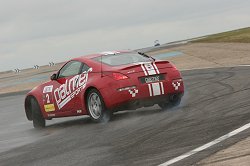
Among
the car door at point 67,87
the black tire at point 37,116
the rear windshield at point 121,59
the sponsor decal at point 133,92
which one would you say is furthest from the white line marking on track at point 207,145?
the black tire at point 37,116

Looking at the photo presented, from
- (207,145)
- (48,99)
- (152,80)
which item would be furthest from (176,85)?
(207,145)

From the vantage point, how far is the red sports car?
34.0 feet

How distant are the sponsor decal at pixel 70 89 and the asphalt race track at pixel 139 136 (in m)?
0.63

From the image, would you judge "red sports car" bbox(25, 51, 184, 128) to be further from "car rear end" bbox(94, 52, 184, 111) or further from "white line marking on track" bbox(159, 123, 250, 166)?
"white line marking on track" bbox(159, 123, 250, 166)

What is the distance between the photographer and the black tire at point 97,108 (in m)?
10.6

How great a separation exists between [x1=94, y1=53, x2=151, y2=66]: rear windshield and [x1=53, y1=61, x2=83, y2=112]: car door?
59 centimetres

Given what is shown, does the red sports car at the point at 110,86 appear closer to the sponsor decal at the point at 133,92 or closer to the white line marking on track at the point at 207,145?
the sponsor decal at the point at 133,92

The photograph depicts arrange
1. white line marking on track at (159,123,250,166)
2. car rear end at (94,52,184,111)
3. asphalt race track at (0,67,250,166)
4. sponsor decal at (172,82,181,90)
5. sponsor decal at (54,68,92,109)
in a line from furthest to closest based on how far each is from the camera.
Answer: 1. sponsor decal at (54,68,92,109)
2. sponsor decal at (172,82,181,90)
3. car rear end at (94,52,184,111)
4. asphalt race track at (0,67,250,166)
5. white line marking on track at (159,123,250,166)

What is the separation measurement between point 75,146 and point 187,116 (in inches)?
91.9

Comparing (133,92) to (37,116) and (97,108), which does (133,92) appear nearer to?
(97,108)

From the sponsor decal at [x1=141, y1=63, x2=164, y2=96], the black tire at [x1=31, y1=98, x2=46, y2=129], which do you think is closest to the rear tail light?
the sponsor decal at [x1=141, y1=63, x2=164, y2=96]

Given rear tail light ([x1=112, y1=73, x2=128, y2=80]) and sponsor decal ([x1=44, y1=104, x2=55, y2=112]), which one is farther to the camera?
sponsor decal ([x1=44, y1=104, x2=55, y2=112])

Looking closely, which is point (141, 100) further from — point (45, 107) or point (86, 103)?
point (45, 107)

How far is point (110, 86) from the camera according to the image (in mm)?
10367
